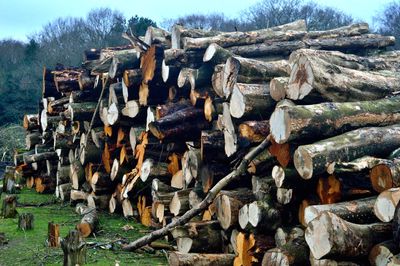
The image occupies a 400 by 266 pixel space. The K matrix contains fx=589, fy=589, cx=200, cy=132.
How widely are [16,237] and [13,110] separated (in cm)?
2167

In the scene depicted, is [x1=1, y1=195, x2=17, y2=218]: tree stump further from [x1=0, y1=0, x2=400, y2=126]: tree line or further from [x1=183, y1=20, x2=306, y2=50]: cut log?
→ [x1=0, y1=0, x2=400, y2=126]: tree line

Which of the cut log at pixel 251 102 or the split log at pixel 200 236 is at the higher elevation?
the cut log at pixel 251 102

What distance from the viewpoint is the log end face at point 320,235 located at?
173 inches

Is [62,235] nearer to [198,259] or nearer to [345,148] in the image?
[198,259]

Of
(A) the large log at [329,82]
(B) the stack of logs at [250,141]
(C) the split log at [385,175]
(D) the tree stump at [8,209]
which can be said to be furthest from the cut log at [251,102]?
(D) the tree stump at [8,209]

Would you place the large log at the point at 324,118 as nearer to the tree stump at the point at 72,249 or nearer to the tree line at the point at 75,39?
the tree stump at the point at 72,249

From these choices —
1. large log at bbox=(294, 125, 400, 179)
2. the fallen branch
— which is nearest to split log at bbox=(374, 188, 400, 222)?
large log at bbox=(294, 125, 400, 179)

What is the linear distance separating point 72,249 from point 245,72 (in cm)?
272

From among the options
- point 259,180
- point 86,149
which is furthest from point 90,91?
point 259,180

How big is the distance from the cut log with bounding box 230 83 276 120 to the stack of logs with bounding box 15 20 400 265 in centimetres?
1

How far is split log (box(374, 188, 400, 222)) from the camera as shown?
14.2 feet

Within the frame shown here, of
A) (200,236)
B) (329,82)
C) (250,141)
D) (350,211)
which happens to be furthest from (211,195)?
(350,211)

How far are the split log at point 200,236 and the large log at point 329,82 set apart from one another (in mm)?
1719

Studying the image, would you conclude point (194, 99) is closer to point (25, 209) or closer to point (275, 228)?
point (275, 228)
